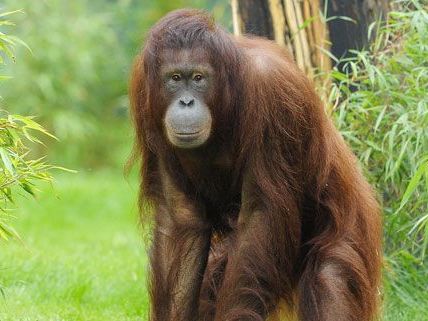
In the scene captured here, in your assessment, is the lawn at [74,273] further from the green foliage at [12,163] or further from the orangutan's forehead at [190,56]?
the orangutan's forehead at [190,56]

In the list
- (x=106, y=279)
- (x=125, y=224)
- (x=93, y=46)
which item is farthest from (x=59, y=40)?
(x=106, y=279)

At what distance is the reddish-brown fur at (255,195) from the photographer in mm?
4340

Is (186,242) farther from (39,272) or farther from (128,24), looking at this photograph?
(128,24)

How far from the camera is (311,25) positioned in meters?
6.03

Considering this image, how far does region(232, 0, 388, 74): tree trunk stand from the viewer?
595 centimetres

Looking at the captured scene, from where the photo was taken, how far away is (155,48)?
174 inches

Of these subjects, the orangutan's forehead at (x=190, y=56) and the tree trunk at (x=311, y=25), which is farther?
the tree trunk at (x=311, y=25)

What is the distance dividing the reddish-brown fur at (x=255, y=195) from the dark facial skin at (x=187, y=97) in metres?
0.04

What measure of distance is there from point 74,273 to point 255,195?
1.97m

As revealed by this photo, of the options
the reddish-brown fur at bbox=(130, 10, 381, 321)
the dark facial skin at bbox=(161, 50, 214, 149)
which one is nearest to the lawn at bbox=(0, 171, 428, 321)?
the reddish-brown fur at bbox=(130, 10, 381, 321)

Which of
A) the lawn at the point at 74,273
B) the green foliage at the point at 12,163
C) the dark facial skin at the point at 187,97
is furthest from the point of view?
the lawn at the point at 74,273

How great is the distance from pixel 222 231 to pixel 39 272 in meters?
1.60

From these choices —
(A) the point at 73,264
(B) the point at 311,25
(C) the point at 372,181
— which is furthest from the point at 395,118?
(A) the point at 73,264

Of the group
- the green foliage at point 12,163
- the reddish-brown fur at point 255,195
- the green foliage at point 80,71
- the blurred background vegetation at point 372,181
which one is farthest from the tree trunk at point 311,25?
the green foliage at point 80,71
